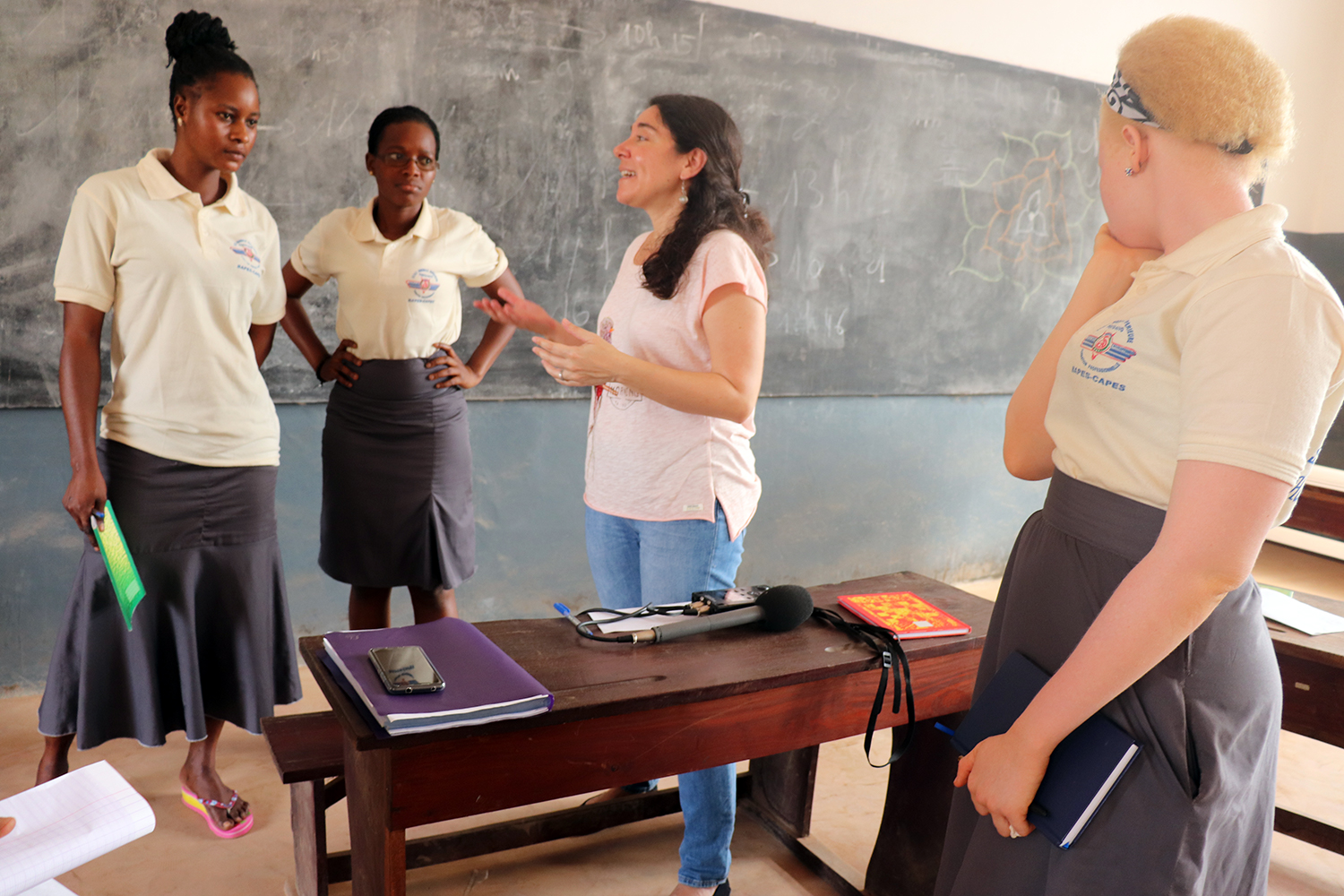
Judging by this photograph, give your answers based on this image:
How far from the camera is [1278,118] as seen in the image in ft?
2.89

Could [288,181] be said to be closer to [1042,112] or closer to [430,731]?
[430,731]

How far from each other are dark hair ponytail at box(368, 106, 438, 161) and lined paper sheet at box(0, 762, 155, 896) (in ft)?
6.21

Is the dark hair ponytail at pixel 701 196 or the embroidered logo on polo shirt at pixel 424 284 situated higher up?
the dark hair ponytail at pixel 701 196

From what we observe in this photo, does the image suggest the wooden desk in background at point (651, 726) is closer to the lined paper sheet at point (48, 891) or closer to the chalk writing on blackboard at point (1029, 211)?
the lined paper sheet at point (48, 891)

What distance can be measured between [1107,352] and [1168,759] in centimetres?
41

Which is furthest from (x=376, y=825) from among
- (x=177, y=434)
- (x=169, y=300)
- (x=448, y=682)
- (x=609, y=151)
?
(x=609, y=151)

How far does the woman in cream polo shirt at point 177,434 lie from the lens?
195cm

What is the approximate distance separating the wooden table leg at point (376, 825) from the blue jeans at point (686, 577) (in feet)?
1.97

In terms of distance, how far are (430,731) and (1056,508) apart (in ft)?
2.60

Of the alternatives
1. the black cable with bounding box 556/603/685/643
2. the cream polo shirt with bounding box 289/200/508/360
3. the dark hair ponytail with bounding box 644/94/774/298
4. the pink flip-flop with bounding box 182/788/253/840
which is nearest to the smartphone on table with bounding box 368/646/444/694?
the black cable with bounding box 556/603/685/643

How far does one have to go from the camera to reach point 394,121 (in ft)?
8.25

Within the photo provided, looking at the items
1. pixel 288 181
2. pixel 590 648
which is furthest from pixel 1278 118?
pixel 288 181

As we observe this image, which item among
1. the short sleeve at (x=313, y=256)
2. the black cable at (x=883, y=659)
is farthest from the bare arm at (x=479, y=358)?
the black cable at (x=883, y=659)

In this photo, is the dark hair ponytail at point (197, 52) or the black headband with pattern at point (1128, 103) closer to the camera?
the black headband with pattern at point (1128, 103)
